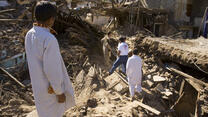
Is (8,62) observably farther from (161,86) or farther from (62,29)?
(161,86)

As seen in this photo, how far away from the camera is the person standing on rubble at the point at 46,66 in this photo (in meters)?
2.02

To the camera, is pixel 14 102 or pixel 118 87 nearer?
pixel 14 102

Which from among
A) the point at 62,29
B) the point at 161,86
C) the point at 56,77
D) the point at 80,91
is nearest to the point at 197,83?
the point at 161,86

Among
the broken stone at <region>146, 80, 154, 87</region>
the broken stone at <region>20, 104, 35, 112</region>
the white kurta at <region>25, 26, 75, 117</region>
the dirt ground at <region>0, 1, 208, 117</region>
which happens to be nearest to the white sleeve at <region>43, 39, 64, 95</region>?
the white kurta at <region>25, 26, 75, 117</region>

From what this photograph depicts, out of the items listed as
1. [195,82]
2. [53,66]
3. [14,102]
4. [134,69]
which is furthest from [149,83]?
[53,66]

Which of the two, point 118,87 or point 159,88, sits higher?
point 118,87

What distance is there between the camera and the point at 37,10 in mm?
2057

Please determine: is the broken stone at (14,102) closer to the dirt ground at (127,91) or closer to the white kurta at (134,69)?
the dirt ground at (127,91)

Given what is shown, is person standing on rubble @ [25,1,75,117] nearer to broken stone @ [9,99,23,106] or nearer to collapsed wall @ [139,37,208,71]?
broken stone @ [9,99,23,106]

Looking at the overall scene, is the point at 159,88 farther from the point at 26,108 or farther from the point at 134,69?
the point at 26,108

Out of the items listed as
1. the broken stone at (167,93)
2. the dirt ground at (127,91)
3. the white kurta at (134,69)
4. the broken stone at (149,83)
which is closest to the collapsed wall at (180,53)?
the dirt ground at (127,91)

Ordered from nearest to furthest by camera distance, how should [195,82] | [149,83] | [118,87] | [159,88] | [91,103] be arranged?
1. [91,103]
2. [195,82]
3. [118,87]
4. [159,88]
5. [149,83]

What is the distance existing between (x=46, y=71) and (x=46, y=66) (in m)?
0.06

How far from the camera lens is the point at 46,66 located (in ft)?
6.68
